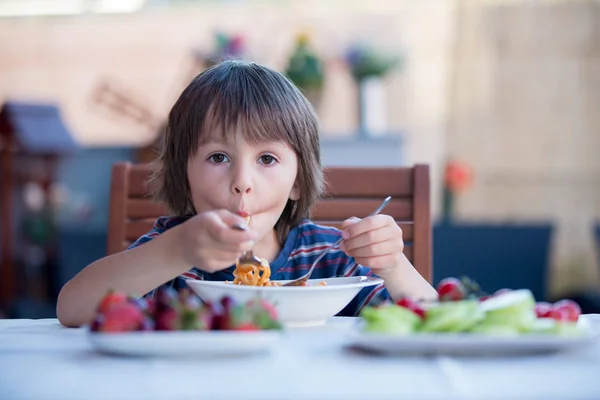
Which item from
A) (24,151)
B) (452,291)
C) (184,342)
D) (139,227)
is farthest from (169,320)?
(24,151)

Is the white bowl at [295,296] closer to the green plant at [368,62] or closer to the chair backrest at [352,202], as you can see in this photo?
the chair backrest at [352,202]

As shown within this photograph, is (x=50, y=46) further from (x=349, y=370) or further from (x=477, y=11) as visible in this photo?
(x=349, y=370)

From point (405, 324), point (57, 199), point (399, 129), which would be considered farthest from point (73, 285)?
point (399, 129)

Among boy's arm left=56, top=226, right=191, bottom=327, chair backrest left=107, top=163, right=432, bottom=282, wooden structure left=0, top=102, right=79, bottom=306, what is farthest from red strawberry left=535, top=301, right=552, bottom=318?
wooden structure left=0, top=102, right=79, bottom=306

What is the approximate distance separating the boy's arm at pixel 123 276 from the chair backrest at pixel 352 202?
44 centimetres

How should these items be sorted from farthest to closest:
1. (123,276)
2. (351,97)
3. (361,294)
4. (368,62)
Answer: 1. (351,97)
2. (368,62)
3. (361,294)
4. (123,276)

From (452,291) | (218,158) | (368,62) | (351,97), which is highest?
(368,62)

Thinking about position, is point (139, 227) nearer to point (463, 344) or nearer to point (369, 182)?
point (369, 182)

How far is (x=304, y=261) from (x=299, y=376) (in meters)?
0.70

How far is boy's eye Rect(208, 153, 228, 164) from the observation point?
1112 millimetres

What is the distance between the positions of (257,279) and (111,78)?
199 inches

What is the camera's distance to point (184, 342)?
60 centimetres

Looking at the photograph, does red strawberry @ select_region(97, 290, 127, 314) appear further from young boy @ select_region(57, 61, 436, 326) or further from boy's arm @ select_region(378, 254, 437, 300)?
boy's arm @ select_region(378, 254, 437, 300)

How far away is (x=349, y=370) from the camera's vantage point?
59 centimetres
